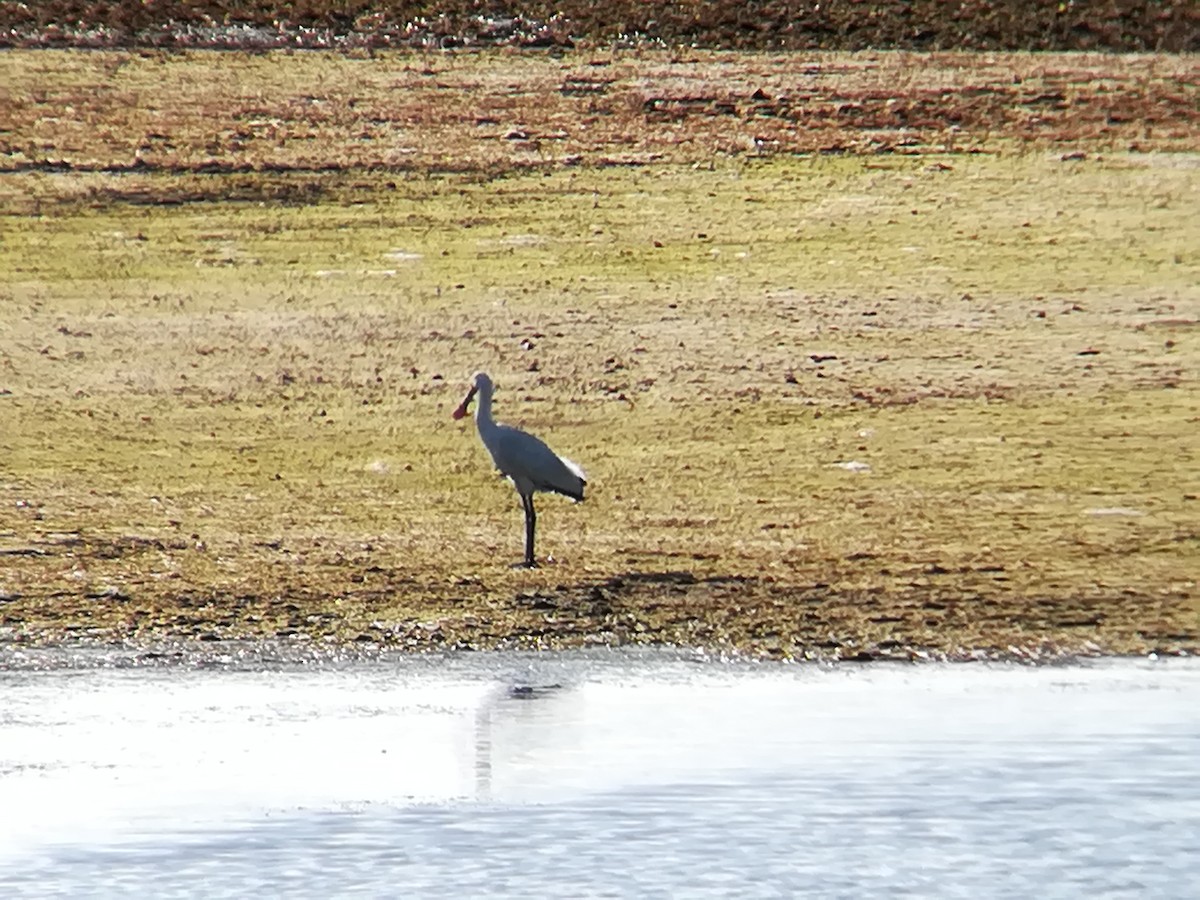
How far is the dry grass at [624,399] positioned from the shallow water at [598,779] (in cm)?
53

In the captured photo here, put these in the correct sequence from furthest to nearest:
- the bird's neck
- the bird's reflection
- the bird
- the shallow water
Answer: the bird's neck → the bird → the bird's reflection → the shallow water

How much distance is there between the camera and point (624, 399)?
14.3 m

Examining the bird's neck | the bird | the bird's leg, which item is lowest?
the bird's leg

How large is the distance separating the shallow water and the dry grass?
1.73ft

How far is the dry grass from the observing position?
10633 millimetres

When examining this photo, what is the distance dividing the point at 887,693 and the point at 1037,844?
1.19m

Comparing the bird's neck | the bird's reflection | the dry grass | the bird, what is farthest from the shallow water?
the bird's neck

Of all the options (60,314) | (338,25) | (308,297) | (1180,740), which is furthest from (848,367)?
(338,25)

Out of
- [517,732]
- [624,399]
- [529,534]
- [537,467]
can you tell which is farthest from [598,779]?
[624,399]

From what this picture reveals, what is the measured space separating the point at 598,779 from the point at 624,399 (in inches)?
223

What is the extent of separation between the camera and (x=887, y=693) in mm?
9641

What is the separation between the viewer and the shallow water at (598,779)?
26.8ft

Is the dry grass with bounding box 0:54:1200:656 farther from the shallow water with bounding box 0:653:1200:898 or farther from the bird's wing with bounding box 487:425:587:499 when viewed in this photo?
the shallow water with bounding box 0:653:1200:898

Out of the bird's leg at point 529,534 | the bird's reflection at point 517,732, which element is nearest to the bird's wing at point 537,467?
the bird's leg at point 529,534
